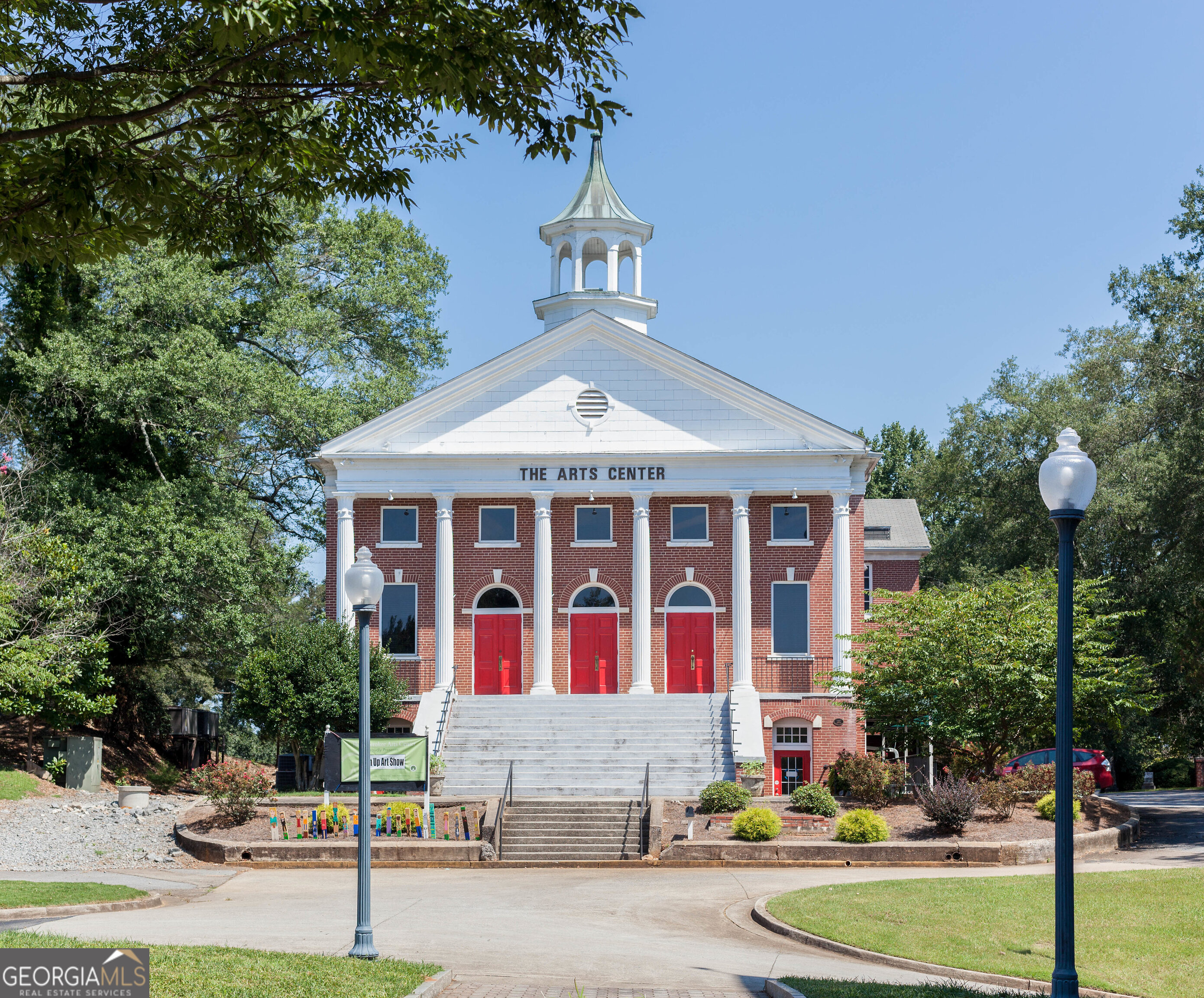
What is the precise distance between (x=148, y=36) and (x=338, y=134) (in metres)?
1.76

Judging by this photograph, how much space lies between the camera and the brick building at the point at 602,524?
116 ft

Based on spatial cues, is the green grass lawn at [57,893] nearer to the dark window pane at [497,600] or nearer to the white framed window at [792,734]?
the dark window pane at [497,600]

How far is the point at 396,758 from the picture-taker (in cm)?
2730

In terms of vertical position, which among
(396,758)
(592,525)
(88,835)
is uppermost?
(592,525)

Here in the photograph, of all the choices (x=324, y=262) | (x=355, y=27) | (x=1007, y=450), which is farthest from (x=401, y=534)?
(x=355, y=27)

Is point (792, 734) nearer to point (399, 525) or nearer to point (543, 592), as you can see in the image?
point (543, 592)

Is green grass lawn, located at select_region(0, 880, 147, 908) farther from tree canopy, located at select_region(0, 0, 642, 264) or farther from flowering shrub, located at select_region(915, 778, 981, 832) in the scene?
flowering shrub, located at select_region(915, 778, 981, 832)

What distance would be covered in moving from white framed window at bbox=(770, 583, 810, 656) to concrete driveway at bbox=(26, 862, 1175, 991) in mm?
14243

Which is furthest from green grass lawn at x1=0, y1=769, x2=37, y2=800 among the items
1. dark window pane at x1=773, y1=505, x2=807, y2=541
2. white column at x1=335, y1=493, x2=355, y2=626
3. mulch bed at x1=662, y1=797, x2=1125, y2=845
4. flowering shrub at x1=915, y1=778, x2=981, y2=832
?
flowering shrub at x1=915, y1=778, x2=981, y2=832

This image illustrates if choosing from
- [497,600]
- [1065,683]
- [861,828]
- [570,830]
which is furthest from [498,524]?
[1065,683]

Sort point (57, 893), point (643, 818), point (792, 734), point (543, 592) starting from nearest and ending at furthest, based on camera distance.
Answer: point (57, 893) → point (643, 818) → point (792, 734) → point (543, 592)

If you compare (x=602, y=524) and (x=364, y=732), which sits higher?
(x=602, y=524)

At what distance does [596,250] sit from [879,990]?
34.1m

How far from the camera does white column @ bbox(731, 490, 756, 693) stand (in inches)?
1369
